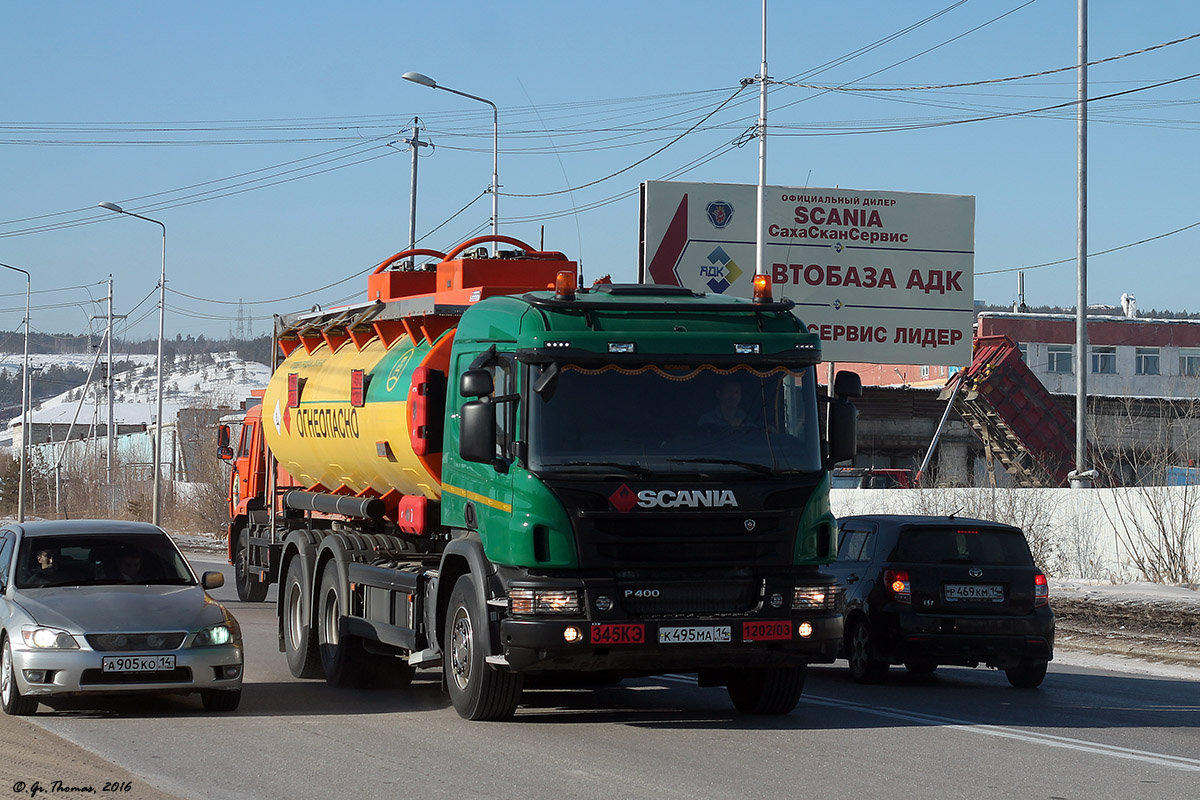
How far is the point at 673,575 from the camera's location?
410 inches

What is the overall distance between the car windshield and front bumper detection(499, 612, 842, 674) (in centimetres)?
371

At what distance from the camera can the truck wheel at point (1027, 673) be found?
14086 millimetres

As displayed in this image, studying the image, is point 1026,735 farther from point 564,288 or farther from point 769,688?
point 564,288

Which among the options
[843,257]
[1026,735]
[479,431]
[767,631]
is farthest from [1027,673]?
[843,257]

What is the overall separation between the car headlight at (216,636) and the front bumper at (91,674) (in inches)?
2.6

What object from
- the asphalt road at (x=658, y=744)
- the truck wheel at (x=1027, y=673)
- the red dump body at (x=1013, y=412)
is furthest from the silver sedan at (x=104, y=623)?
the red dump body at (x=1013, y=412)

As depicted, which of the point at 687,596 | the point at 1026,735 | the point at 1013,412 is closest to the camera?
the point at 687,596

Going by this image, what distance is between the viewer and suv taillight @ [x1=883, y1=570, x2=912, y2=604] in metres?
13.9

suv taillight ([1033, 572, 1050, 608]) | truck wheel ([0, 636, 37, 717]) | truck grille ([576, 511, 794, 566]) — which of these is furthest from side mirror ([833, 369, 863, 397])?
truck wheel ([0, 636, 37, 717])

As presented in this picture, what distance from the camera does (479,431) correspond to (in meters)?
10.4

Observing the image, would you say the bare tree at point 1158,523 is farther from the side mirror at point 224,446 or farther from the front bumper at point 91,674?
the front bumper at point 91,674

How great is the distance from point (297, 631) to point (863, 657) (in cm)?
550

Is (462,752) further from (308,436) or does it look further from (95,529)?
(308,436)

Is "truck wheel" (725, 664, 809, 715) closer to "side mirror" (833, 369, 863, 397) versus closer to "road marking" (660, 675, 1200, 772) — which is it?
"road marking" (660, 675, 1200, 772)
